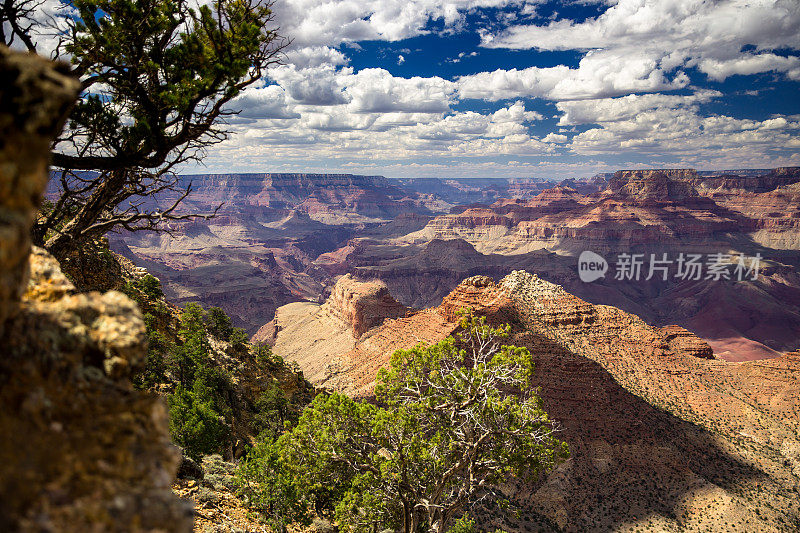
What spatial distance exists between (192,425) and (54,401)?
64.8ft

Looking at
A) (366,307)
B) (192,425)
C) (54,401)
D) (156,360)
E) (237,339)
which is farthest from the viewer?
(366,307)

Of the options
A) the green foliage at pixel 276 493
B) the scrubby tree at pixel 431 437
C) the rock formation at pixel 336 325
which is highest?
the scrubby tree at pixel 431 437

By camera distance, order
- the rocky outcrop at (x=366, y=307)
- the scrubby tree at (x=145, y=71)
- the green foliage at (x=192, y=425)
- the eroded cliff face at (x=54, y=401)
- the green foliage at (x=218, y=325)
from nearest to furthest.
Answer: the eroded cliff face at (x=54, y=401) → the scrubby tree at (x=145, y=71) → the green foliage at (x=192, y=425) → the green foliage at (x=218, y=325) → the rocky outcrop at (x=366, y=307)

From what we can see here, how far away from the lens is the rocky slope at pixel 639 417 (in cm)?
4109

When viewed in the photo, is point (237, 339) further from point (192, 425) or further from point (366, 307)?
point (366, 307)

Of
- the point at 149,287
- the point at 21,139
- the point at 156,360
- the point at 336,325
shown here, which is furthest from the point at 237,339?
the point at 336,325

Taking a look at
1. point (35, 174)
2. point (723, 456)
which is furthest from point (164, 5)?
point (723, 456)

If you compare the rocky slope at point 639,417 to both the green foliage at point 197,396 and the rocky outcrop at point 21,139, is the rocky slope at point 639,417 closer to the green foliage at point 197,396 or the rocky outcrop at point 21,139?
the green foliage at point 197,396

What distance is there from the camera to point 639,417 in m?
50.5

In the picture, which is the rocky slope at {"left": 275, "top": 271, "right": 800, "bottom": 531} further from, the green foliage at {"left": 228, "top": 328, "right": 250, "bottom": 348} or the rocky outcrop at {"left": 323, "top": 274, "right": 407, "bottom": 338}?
the rocky outcrop at {"left": 323, "top": 274, "right": 407, "bottom": 338}

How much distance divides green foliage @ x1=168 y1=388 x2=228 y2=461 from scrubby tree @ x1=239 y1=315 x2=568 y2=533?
8.91 metres

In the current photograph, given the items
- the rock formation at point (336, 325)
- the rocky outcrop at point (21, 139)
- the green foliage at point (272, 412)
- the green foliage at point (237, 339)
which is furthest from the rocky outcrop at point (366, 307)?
the rocky outcrop at point (21, 139)

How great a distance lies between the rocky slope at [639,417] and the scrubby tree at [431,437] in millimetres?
29828

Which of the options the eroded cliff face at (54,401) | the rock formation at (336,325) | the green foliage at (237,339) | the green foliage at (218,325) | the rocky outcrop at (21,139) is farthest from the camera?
the rock formation at (336,325)
